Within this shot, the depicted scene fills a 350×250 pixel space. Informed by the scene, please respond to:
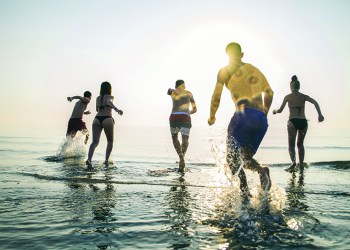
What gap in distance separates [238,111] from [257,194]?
4.34 ft

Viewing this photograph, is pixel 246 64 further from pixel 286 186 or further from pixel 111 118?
pixel 111 118

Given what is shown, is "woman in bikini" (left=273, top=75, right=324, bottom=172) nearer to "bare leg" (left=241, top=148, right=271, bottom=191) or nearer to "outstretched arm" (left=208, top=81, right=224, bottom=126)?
"outstretched arm" (left=208, top=81, right=224, bottom=126)

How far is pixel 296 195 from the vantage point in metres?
5.09

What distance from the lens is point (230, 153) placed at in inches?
172

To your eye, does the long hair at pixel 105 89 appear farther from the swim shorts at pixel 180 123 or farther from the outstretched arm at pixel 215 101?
the outstretched arm at pixel 215 101

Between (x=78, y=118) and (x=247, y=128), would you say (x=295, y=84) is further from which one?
(x=78, y=118)

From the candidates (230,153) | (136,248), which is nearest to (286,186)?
(230,153)

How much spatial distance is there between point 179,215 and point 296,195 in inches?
93.7

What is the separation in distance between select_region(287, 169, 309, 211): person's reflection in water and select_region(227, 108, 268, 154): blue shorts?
937 mm

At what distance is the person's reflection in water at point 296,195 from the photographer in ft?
13.9

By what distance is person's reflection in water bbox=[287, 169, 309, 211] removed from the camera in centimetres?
424

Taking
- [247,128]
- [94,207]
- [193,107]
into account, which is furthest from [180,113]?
[94,207]

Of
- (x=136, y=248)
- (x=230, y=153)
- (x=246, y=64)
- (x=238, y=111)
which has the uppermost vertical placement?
(x=246, y=64)

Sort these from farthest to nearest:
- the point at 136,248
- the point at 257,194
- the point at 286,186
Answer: the point at 286,186, the point at 257,194, the point at 136,248
